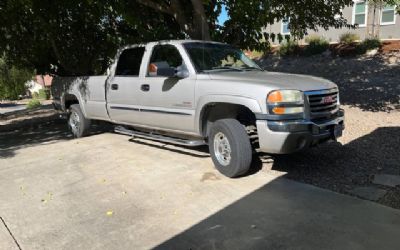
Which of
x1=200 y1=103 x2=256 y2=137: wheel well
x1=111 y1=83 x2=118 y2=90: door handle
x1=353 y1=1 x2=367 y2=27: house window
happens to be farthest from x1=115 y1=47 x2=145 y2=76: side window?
x1=353 y1=1 x2=367 y2=27: house window

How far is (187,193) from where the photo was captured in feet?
17.2

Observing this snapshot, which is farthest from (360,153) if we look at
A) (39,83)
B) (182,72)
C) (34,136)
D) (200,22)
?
(39,83)

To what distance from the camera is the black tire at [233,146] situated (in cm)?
541

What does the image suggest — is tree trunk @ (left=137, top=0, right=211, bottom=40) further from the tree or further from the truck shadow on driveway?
the truck shadow on driveway

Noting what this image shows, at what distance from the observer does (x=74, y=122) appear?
9.22 metres

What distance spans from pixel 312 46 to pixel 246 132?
16243mm

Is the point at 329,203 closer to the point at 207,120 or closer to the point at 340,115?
the point at 340,115

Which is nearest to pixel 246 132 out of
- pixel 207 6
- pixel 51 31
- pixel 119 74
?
pixel 119 74

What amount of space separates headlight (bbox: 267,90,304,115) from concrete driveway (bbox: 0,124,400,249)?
97 cm

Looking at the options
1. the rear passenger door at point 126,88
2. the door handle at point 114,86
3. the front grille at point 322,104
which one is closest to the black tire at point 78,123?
the rear passenger door at point 126,88

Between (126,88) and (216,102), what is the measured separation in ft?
7.20

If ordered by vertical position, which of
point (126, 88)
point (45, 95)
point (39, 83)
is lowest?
point (39, 83)

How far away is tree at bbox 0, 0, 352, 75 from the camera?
9336 millimetres

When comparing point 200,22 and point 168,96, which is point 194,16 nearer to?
point 200,22
